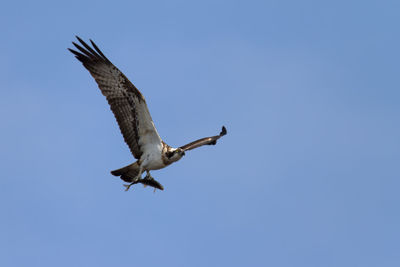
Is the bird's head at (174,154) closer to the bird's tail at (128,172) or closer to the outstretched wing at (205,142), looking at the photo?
the outstretched wing at (205,142)

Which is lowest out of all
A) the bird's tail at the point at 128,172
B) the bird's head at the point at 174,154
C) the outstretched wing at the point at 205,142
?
the bird's tail at the point at 128,172

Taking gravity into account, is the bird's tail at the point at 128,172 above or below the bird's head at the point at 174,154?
below

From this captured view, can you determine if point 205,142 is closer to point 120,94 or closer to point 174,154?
point 174,154

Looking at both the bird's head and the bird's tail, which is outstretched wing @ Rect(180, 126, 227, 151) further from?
the bird's tail

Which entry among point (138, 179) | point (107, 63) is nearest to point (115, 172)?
point (138, 179)

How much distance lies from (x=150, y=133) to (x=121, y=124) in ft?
2.37

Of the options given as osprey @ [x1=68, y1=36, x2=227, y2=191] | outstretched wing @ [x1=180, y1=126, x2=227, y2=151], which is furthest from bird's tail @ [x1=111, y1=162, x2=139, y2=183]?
outstretched wing @ [x1=180, y1=126, x2=227, y2=151]

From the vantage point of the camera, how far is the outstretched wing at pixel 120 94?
3234cm

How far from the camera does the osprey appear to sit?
3238 cm

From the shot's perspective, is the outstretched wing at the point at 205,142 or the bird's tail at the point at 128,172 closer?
the bird's tail at the point at 128,172

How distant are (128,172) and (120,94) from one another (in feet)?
6.55

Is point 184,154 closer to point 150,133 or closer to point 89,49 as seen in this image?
point 150,133

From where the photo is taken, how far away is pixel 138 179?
32969 millimetres

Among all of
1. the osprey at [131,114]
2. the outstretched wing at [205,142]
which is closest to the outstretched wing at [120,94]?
the osprey at [131,114]
